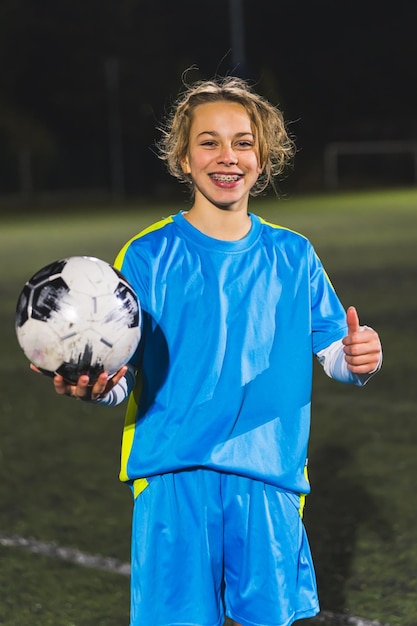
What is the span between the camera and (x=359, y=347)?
224cm

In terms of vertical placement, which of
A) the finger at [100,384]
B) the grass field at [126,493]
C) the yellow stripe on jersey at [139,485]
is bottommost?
the grass field at [126,493]

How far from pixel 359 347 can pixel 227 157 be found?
544mm

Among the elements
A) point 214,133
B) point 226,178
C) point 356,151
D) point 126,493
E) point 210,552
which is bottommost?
point 356,151

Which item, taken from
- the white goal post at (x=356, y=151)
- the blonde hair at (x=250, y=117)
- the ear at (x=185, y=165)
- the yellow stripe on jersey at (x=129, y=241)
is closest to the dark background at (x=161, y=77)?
the white goal post at (x=356, y=151)

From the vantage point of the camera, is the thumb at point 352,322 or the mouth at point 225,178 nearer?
the thumb at point 352,322

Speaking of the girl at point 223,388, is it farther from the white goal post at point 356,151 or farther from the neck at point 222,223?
the white goal post at point 356,151

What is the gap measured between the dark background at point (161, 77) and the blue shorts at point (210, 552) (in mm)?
33014

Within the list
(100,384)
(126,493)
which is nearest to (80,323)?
(100,384)

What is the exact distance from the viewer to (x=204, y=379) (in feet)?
7.59

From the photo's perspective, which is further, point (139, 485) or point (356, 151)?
point (356, 151)

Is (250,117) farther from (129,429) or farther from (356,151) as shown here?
(356,151)

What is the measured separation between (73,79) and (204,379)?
41.4 metres

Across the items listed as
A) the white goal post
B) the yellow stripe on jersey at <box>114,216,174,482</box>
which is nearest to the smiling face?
the yellow stripe on jersey at <box>114,216,174,482</box>

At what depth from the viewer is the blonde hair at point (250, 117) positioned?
2.42 m
